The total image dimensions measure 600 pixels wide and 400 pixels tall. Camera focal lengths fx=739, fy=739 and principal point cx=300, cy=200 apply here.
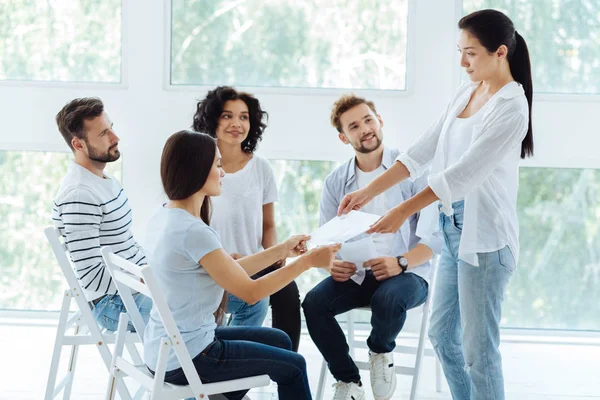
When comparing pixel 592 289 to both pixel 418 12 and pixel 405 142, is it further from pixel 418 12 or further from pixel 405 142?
pixel 418 12

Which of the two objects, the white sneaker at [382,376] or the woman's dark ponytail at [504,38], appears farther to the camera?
the white sneaker at [382,376]

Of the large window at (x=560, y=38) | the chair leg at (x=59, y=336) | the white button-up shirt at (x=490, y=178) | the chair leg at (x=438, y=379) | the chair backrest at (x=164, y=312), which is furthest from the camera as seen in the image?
the large window at (x=560, y=38)

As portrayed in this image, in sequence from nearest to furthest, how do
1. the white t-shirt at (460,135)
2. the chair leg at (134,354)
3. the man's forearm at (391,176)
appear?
the white t-shirt at (460,135) → the chair leg at (134,354) → the man's forearm at (391,176)

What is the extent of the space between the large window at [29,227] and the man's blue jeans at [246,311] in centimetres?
128

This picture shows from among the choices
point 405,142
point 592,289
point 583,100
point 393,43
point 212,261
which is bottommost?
point 592,289

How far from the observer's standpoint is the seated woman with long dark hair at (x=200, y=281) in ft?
6.43

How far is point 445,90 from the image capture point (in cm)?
357

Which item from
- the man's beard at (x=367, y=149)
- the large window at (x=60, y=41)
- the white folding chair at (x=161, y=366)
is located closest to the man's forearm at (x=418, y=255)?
the man's beard at (x=367, y=149)

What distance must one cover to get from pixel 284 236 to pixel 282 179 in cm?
29

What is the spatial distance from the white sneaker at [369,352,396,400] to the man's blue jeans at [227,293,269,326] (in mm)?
475

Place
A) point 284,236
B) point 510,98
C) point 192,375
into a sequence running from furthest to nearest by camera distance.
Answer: point 284,236 → point 510,98 → point 192,375

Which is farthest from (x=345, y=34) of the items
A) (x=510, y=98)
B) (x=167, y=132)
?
(x=510, y=98)

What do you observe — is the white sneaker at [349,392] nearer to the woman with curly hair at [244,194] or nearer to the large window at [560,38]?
the woman with curly hair at [244,194]

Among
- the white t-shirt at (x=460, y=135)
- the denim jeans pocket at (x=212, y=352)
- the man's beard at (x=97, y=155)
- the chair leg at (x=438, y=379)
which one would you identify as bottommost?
the chair leg at (x=438, y=379)
